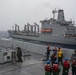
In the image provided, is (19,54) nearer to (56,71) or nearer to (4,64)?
(4,64)

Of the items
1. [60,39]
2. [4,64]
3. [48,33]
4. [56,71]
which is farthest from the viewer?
[48,33]

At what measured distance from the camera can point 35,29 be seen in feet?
229

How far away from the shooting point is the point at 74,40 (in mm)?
39531

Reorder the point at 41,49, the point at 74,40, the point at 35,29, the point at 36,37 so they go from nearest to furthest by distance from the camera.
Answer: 1. the point at 41,49
2. the point at 74,40
3. the point at 36,37
4. the point at 35,29

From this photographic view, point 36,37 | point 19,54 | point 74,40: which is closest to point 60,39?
point 74,40

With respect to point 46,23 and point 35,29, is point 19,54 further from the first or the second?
point 35,29

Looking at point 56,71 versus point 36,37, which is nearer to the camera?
point 56,71

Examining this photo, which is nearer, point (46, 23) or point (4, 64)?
point (4, 64)

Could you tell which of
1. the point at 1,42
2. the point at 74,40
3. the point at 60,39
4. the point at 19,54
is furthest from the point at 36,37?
the point at 19,54

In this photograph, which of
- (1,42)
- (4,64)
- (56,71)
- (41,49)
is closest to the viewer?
(56,71)

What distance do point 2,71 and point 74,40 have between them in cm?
3239

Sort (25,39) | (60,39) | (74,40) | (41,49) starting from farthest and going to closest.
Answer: (25,39), (60,39), (74,40), (41,49)

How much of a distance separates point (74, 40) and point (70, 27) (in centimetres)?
538

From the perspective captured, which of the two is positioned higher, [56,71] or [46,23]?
[46,23]
